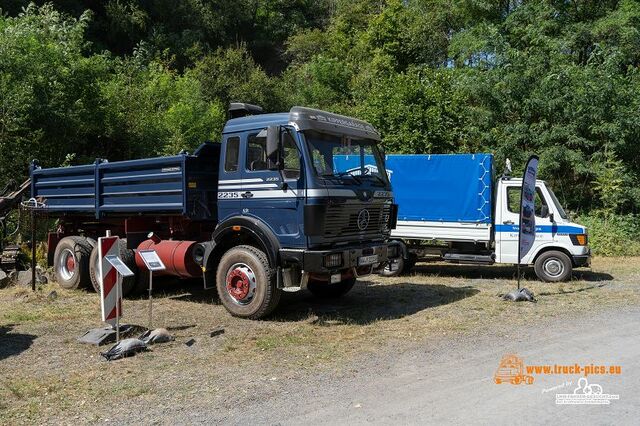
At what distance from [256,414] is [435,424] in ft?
4.97

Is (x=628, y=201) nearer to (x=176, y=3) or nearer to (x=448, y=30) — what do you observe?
(x=448, y=30)

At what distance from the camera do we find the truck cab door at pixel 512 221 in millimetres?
12297

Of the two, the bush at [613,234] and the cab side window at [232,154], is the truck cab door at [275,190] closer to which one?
the cab side window at [232,154]

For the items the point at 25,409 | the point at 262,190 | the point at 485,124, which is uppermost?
the point at 485,124

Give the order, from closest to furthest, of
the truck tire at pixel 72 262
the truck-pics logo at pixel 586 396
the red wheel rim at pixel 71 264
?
1. the truck-pics logo at pixel 586 396
2. the truck tire at pixel 72 262
3. the red wheel rim at pixel 71 264

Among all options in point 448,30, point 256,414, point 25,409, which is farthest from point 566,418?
point 448,30

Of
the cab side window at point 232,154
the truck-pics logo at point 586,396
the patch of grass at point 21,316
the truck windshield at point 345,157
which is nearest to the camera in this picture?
the truck-pics logo at point 586,396

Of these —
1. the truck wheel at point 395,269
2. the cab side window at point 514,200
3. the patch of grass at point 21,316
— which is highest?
the cab side window at point 514,200

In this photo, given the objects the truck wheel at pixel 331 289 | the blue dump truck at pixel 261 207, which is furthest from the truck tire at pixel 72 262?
the truck wheel at pixel 331 289

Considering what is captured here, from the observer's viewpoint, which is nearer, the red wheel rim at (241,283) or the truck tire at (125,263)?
the red wheel rim at (241,283)

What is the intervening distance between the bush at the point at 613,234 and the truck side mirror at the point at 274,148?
12.8 meters

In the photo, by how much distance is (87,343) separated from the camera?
7.33 metres

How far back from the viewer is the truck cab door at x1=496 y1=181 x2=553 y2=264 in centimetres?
1230

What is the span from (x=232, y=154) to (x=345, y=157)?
5.83 feet
